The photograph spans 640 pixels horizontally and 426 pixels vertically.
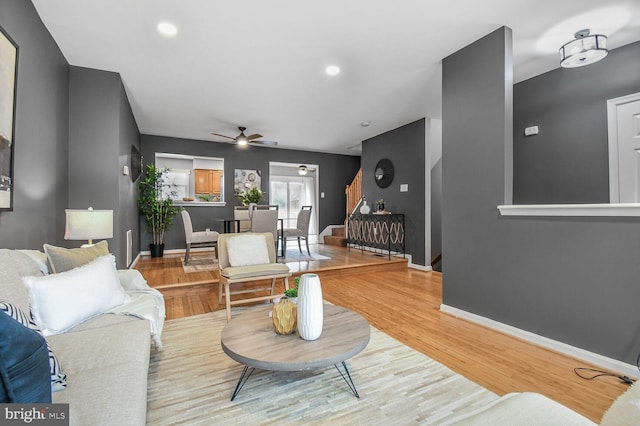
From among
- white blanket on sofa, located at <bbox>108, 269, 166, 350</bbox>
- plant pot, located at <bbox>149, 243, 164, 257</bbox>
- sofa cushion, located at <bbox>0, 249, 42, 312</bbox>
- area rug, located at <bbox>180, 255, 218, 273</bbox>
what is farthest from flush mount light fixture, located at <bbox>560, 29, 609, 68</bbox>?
plant pot, located at <bbox>149, 243, 164, 257</bbox>

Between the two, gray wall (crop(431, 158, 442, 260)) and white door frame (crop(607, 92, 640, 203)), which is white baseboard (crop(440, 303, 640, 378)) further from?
A: gray wall (crop(431, 158, 442, 260))

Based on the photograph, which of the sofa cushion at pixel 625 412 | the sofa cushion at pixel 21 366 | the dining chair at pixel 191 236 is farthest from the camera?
the dining chair at pixel 191 236

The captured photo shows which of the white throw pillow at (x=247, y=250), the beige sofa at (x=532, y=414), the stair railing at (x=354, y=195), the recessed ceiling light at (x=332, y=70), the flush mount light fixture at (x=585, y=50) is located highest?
the recessed ceiling light at (x=332, y=70)

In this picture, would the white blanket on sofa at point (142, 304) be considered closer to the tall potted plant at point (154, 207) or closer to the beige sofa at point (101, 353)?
the beige sofa at point (101, 353)

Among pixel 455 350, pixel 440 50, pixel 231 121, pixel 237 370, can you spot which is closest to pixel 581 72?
pixel 440 50

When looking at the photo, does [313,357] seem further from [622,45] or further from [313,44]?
[622,45]

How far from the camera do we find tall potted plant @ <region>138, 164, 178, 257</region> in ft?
19.2

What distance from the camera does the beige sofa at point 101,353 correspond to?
0.97 m

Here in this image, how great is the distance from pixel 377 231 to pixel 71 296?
5392mm

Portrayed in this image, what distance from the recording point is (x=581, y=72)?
10.1 ft

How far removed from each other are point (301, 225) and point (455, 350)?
403cm

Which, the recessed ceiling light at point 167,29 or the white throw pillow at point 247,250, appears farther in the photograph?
the white throw pillow at point 247,250

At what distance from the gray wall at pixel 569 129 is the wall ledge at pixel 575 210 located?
4.29 ft

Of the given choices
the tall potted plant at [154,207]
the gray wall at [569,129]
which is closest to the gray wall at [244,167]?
the tall potted plant at [154,207]
